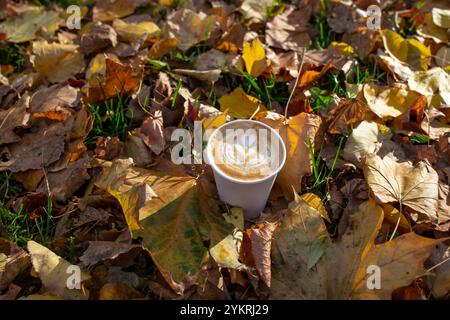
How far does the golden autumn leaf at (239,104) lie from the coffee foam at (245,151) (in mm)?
279

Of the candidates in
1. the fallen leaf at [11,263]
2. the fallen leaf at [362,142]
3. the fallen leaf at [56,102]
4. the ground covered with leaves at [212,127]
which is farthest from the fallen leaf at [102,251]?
the fallen leaf at [362,142]

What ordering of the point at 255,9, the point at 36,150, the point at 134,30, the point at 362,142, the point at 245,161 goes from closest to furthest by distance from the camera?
the point at 245,161 → the point at 362,142 → the point at 36,150 → the point at 134,30 → the point at 255,9

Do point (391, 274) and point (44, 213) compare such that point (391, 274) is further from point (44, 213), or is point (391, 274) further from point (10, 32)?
point (10, 32)

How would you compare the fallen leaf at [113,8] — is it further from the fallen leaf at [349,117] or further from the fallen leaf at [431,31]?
the fallen leaf at [431,31]

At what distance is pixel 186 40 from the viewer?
2172mm

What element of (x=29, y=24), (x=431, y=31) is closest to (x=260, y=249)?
(x=431, y=31)

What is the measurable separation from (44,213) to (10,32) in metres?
0.98

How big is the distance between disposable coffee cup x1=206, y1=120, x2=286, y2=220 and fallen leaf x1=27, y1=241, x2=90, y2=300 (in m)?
0.50

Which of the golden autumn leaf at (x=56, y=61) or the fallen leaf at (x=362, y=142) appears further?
the golden autumn leaf at (x=56, y=61)

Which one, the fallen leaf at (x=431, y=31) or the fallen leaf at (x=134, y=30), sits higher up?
the fallen leaf at (x=134, y=30)

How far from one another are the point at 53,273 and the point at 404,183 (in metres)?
1.13

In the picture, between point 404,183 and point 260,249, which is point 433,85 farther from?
point 260,249

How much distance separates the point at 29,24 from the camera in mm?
2262

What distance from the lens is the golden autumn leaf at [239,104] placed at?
187cm
